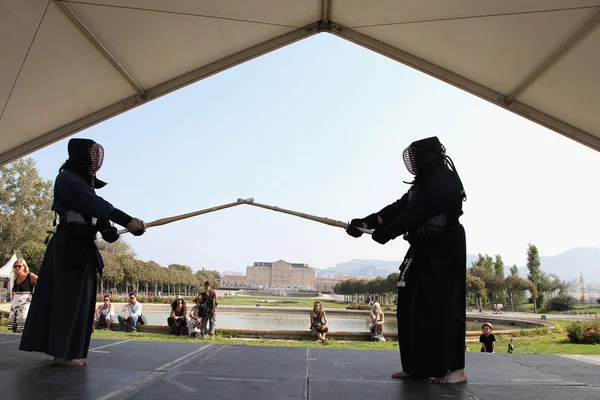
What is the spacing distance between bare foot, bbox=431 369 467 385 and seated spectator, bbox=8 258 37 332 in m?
8.48

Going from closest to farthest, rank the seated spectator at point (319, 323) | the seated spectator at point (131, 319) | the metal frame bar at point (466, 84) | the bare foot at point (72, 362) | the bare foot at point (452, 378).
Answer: the bare foot at point (452, 378), the bare foot at point (72, 362), the metal frame bar at point (466, 84), the seated spectator at point (319, 323), the seated spectator at point (131, 319)

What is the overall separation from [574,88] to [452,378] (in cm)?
397

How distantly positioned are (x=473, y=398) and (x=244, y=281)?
152m

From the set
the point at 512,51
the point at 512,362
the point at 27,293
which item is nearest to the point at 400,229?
the point at 512,362

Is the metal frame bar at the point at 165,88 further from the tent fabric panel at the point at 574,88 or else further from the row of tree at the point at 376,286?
the row of tree at the point at 376,286

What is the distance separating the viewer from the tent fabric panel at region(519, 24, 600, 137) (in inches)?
188

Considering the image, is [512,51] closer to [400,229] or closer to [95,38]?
[400,229]

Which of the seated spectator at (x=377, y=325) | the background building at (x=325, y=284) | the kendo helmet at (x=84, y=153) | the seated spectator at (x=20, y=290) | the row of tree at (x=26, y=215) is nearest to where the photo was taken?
the kendo helmet at (x=84, y=153)

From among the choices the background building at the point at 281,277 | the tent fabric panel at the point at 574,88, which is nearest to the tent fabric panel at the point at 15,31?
the tent fabric panel at the point at 574,88

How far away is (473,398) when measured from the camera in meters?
2.58

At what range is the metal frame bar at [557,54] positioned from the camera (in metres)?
4.50

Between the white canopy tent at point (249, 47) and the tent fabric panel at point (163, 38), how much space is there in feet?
0.05

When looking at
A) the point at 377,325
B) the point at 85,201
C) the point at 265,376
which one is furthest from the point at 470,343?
the point at 85,201

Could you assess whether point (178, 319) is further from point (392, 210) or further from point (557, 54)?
point (557, 54)
